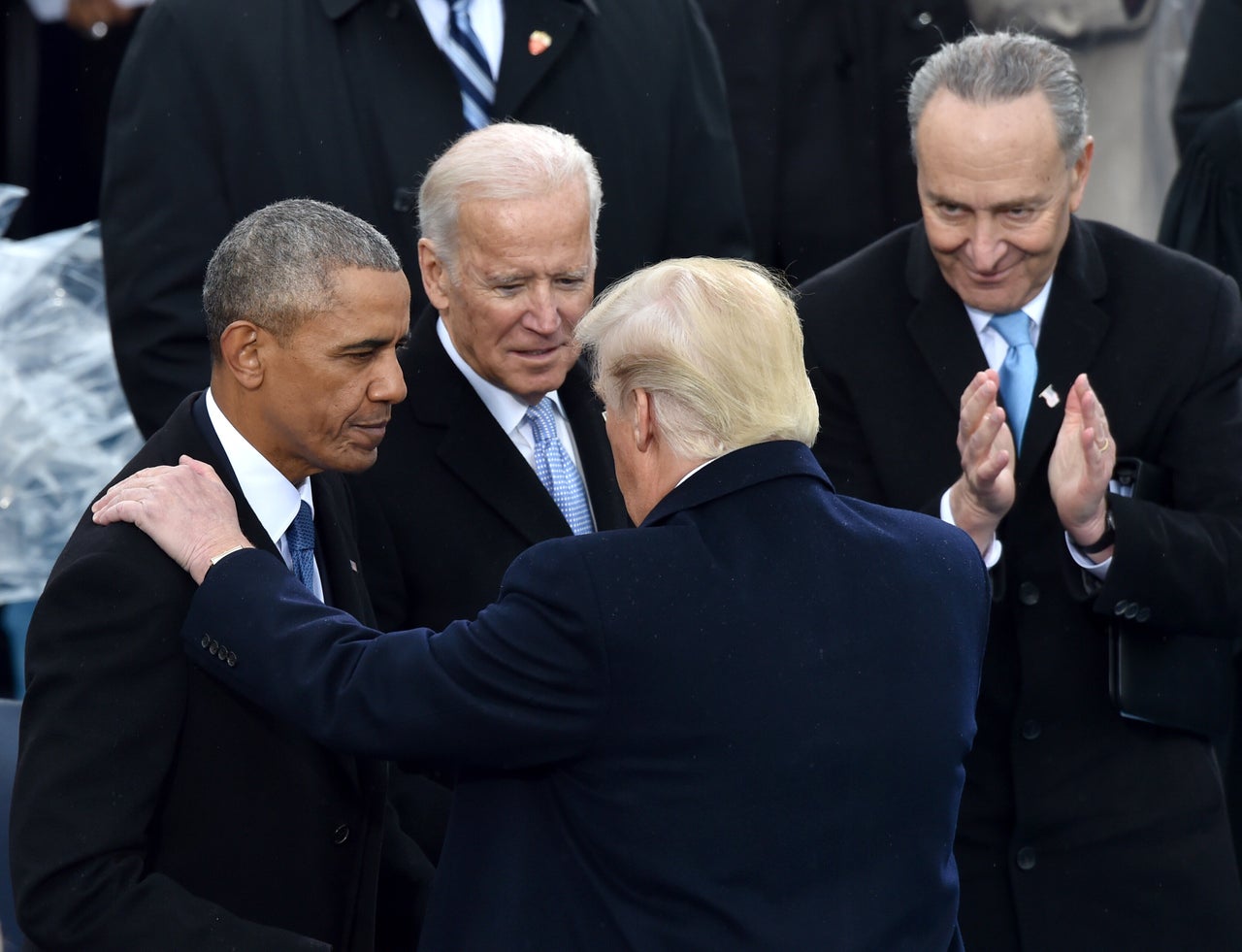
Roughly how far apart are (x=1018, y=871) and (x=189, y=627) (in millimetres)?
1593

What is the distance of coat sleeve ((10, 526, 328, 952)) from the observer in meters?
2.21

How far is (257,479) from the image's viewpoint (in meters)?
2.48

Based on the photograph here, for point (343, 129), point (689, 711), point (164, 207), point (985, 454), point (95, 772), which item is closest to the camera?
point (689, 711)

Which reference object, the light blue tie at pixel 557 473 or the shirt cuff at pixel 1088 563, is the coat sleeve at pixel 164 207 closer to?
the light blue tie at pixel 557 473

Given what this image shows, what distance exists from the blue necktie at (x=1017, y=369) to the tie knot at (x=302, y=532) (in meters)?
1.28

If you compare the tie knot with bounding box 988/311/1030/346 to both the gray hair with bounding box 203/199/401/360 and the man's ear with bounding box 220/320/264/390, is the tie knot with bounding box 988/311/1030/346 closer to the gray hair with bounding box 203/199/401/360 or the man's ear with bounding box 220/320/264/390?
the gray hair with bounding box 203/199/401/360

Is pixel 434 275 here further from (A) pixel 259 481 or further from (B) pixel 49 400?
(B) pixel 49 400

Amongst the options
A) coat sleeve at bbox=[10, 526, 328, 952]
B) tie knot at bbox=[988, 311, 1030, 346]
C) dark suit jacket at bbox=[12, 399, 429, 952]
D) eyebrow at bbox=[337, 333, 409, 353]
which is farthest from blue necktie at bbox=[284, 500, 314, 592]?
tie knot at bbox=[988, 311, 1030, 346]

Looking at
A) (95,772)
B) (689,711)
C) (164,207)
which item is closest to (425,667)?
(689,711)

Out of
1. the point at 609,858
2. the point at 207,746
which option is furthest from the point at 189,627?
the point at 609,858

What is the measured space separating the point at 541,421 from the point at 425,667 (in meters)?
0.99

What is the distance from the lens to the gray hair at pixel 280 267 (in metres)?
2.43

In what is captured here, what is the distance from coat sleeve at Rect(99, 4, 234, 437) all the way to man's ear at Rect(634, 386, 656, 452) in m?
1.49

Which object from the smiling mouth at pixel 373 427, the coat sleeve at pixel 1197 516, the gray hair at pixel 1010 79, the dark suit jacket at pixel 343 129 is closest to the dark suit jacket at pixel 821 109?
the dark suit jacket at pixel 343 129
